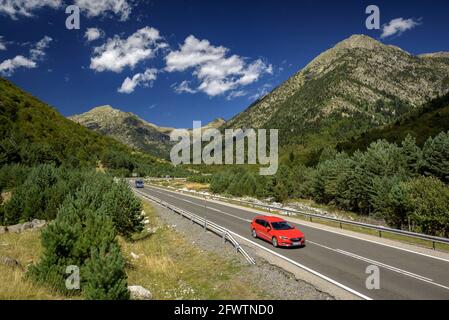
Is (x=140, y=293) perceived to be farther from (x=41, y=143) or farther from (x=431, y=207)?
(x=41, y=143)

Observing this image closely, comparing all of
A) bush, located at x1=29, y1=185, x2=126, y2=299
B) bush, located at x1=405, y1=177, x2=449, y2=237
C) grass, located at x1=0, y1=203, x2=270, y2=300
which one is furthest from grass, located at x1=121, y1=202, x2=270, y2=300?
bush, located at x1=405, y1=177, x2=449, y2=237

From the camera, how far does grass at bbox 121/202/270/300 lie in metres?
12.3

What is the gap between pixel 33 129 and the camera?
275 ft

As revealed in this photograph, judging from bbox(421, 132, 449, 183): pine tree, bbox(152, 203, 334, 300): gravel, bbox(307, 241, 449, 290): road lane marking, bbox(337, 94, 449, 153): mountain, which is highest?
bbox(337, 94, 449, 153): mountain

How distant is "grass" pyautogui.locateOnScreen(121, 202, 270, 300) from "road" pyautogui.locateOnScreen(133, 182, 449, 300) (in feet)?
10.9

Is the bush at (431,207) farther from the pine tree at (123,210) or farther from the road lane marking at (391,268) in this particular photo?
the pine tree at (123,210)

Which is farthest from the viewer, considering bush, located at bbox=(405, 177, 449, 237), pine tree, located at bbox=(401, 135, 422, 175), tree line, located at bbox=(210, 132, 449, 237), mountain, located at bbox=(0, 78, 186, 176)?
mountain, located at bbox=(0, 78, 186, 176)

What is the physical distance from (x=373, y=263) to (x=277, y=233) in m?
5.57

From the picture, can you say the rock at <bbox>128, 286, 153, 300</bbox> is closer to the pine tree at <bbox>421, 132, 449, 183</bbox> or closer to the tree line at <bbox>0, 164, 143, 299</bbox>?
the tree line at <bbox>0, 164, 143, 299</bbox>

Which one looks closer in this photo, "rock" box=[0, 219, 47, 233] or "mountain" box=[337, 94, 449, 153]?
"rock" box=[0, 219, 47, 233]

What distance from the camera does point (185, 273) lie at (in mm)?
15680
